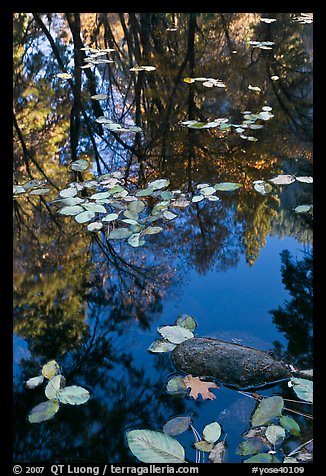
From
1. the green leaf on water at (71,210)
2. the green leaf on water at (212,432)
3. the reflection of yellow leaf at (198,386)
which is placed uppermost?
the green leaf on water at (71,210)

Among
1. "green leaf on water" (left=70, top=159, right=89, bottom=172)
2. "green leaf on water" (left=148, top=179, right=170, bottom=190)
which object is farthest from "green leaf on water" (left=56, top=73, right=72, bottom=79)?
"green leaf on water" (left=148, top=179, right=170, bottom=190)

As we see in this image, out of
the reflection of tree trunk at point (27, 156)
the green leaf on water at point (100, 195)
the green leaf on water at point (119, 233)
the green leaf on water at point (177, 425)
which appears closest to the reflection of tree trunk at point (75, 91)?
the reflection of tree trunk at point (27, 156)

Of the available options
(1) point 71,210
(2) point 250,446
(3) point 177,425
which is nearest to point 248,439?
(2) point 250,446

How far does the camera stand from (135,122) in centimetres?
311

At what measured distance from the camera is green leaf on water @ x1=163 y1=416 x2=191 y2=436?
46.8 inches

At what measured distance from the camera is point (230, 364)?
52.9 inches

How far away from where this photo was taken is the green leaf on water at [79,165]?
2.56 metres

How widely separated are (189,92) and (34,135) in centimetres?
127

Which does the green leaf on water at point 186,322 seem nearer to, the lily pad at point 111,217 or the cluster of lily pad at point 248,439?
the cluster of lily pad at point 248,439

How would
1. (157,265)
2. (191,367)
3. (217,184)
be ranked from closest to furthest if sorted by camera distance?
(191,367) → (157,265) → (217,184)

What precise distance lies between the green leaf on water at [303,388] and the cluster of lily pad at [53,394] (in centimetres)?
61

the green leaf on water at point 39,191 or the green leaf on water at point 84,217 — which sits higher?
the green leaf on water at point 39,191

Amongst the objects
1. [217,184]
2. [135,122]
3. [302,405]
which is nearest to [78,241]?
[217,184]

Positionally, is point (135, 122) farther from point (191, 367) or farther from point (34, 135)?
point (191, 367)
